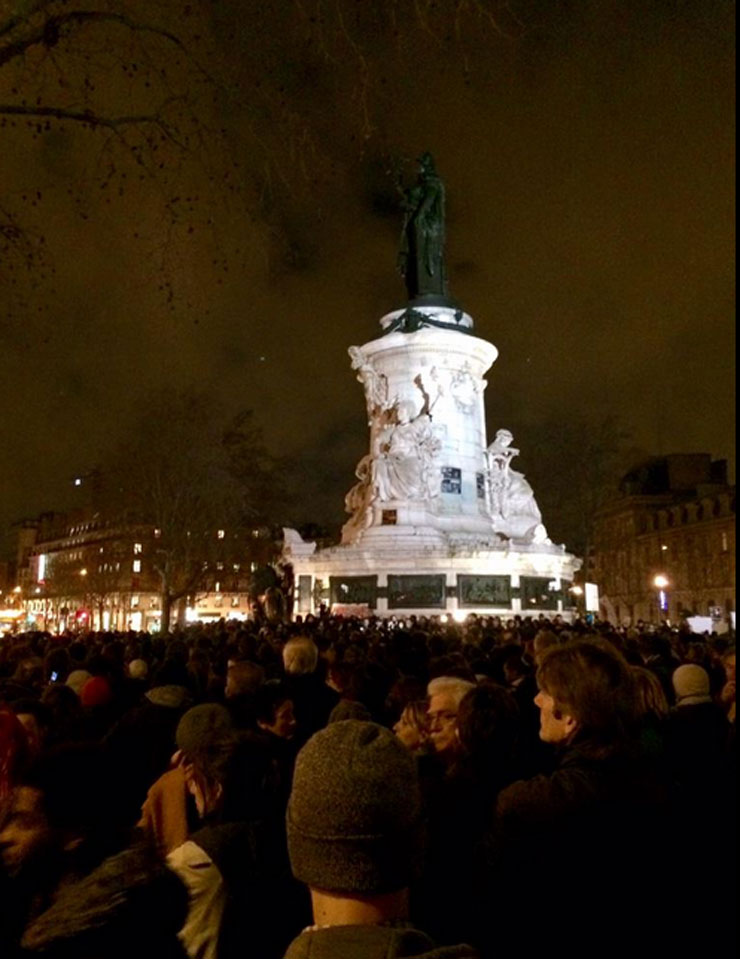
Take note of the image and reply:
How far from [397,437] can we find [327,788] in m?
30.3

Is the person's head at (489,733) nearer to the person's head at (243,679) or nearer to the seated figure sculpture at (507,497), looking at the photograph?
the person's head at (243,679)

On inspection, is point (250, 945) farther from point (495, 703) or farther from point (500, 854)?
point (495, 703)

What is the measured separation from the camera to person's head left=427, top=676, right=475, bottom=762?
13.3 feet

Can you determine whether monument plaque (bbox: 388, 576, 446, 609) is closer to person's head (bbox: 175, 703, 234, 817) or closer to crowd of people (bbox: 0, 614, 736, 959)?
crowd of people (bbox: 0, 614, 736, 959)

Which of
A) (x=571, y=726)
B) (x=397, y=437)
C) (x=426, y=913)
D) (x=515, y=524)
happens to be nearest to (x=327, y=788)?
(x=571, y=726)

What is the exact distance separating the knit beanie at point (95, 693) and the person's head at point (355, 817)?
5278mm

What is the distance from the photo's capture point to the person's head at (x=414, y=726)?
14.3 feet

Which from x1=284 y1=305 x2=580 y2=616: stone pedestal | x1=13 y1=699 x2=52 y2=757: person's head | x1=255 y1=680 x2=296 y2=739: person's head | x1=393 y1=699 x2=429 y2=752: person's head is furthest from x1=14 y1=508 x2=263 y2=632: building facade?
x1=393 y1=699 x2=429 y2=752: person's head

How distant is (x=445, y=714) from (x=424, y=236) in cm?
3466

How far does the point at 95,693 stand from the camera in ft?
22.7

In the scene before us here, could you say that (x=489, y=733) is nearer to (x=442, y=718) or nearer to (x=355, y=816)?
(x=442, y=718)

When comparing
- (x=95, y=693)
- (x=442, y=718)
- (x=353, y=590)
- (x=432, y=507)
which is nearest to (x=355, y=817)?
(x=442, y=718)

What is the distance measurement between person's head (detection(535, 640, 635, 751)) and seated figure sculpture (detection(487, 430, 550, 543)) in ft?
103

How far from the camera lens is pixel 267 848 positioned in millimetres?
3029
